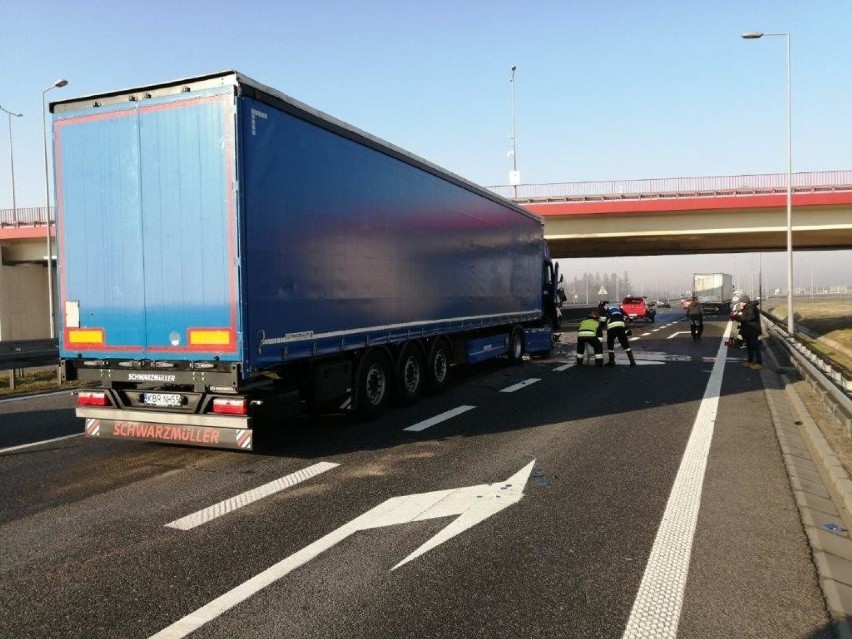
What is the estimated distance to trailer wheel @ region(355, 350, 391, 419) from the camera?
8.51 metres

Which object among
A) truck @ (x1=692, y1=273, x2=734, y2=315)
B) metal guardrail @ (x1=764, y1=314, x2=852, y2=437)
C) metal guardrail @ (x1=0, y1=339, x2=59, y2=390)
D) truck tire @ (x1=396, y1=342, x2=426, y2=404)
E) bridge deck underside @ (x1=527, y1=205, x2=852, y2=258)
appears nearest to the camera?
metal guardrail @ (x1=764, y1=314, x2=852, y2=437)

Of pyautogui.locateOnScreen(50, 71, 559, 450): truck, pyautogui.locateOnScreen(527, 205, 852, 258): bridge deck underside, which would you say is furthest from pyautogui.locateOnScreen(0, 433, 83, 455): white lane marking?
pyautogui.locateOnScreen(527, 205, 852, 258): bridge deck underside

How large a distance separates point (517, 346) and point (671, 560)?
11454 millimetres

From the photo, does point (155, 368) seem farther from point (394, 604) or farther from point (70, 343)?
point (394, 604)

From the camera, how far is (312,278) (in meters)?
7.08

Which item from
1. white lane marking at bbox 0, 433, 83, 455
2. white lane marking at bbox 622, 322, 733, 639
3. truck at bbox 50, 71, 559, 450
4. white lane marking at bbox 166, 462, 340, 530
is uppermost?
truck at bbox 50, 71, 559, 450

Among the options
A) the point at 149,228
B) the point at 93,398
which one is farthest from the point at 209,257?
the point at 93,398

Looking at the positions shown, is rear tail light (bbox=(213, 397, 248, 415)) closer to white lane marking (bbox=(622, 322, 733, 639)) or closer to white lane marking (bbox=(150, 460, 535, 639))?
white lane marking (bbox=(150, 460, 535, 639))

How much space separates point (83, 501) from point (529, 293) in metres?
12.1

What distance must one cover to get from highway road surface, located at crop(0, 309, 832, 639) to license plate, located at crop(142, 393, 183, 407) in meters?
0.65

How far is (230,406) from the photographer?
6270 mm

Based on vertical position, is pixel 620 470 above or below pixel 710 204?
below

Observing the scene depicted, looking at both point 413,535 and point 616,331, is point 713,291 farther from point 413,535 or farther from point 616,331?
point 413,535

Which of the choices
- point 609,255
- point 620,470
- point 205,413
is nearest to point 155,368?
point 205,413
